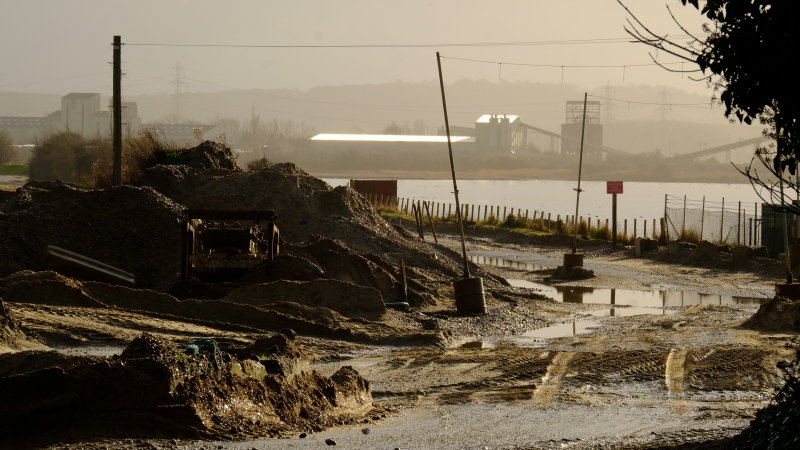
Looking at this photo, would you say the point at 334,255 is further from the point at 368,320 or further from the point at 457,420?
the point at 457,420

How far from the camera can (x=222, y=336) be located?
20016 mm

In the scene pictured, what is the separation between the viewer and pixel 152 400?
1220 cm

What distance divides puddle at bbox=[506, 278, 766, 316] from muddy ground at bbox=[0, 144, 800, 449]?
0.37 feet

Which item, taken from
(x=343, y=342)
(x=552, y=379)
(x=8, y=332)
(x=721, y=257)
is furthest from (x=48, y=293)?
(x=721, y=257)

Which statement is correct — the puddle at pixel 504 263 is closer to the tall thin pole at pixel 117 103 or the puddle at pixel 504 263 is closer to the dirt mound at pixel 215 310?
the tall thin pole at pixel 117 103

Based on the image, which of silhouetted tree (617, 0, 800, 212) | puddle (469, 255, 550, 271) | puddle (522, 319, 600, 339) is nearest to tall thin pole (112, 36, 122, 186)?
puddle (469, 255, 550, 271)

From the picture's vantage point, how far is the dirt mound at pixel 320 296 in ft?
81.3

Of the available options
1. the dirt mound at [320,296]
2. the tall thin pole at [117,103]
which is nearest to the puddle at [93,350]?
the dirt mound at [320,296]

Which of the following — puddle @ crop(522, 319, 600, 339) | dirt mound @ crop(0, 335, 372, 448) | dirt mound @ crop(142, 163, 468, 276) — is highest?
dirt mound @ crop(142, 163, 468, 276)

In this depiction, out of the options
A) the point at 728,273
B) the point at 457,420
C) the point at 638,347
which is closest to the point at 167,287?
the point at 638,347

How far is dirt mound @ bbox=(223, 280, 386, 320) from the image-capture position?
24.8 meters

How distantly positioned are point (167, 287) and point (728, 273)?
70.2ft

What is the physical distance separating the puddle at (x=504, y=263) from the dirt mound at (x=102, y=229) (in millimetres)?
14890

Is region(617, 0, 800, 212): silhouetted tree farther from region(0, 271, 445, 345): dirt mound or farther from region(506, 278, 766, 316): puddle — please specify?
region(506, 278, 766, 316): puddle
